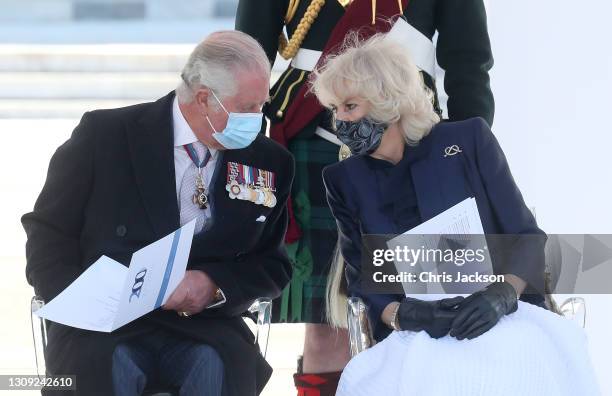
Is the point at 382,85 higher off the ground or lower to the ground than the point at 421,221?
higher

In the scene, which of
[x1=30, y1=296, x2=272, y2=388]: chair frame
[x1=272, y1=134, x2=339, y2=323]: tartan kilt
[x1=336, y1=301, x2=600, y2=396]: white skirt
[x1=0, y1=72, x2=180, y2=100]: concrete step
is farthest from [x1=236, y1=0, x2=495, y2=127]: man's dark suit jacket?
[x1=0, y1=72, x2=180, y2=100]: concrete step

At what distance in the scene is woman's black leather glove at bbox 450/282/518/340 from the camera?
9.78ft

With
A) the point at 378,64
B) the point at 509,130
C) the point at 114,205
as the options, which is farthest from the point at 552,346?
the point at 509,130

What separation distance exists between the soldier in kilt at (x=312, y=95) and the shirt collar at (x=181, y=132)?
0.43 meters

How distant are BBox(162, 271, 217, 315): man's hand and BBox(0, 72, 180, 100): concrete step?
303 centimetres

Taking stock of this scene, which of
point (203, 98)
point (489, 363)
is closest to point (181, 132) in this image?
point (203, 98)

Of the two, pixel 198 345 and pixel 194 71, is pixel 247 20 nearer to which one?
pixel 194 71

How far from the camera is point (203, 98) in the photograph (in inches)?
134

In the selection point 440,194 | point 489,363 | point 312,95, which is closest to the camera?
point 489,363

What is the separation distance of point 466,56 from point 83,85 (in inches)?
115

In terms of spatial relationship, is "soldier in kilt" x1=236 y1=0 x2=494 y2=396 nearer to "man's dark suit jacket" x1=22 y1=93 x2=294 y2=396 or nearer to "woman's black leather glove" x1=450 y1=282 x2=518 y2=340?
"man's dark suit jacket" x1=22 y1=93 x2=294 y2=396

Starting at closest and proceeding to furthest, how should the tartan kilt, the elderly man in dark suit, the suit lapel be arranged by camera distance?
the elderly man in dark suit, the suit lapel, the tartan kilt

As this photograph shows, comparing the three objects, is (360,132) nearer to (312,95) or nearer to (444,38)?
(312,95)

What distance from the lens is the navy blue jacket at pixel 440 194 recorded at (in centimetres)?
329
